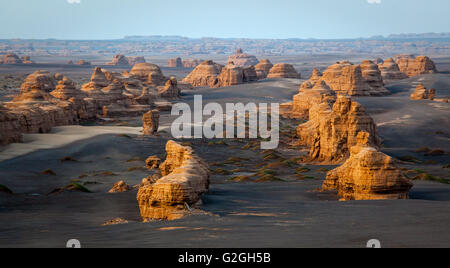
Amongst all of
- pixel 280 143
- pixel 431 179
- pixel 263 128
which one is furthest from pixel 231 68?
pixel 431 179

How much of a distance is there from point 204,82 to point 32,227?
94.5 meters

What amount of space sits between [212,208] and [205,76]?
9353 centimetres

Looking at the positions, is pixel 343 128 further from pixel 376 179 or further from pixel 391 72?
pixel 391 72

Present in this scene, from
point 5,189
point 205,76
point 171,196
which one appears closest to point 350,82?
point 205,76

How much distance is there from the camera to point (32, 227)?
688 inches

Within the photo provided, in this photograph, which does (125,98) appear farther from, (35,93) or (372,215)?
(372,215)

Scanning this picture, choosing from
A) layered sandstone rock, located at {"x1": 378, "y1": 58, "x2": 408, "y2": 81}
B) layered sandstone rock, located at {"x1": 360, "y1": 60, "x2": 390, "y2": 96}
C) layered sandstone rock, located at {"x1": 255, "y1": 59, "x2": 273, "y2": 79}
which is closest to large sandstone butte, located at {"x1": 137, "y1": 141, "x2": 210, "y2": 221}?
layered sandstone rock, located at {"x1": 360, "y1": 60, "x2": 390, "y2": 96}

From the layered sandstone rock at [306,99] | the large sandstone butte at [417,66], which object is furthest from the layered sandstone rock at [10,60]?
the layered sandstone rock at [306,99]

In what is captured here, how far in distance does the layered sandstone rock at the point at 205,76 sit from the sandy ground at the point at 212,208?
209ft

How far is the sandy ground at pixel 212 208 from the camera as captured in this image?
1297 cm

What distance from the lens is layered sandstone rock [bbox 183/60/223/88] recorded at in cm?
11011

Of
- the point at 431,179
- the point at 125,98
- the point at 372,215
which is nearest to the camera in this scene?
the point at 372,215

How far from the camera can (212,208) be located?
18.8 m

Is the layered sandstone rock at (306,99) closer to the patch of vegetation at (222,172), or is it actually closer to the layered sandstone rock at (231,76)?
the layered sandstone rock at (231,76)
